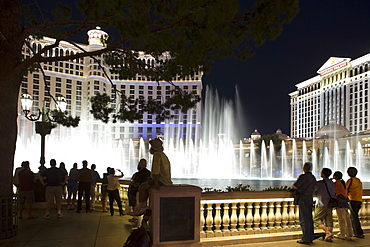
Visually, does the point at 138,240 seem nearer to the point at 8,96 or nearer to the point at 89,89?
the point at 8,96

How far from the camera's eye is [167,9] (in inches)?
307

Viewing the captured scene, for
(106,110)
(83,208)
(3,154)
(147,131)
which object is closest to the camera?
(3,154)

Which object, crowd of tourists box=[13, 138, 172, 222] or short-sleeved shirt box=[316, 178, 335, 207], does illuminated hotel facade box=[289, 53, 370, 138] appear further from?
crowd of tourists box=[13, 138, 172, 222]

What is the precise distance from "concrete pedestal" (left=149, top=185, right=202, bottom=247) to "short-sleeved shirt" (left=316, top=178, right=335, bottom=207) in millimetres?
3039

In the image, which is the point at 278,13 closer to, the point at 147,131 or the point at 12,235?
the point at 12,235

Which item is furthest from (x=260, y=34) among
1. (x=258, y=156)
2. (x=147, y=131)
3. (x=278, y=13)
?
(x=147, y=131)

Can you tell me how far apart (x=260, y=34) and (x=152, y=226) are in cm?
563

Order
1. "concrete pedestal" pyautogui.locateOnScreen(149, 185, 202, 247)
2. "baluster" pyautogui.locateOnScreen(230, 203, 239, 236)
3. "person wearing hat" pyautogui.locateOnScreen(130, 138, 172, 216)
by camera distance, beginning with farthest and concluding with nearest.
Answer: "baluster" pyautogui.locateOnScreen(230, 203, 239, 236) → "person wearing hat" pyautogui.locateOnScreen(130, 138, 172, 216) → "concrete pedestal" pyautogui.locateOnScreen(149, 185, 202, 247)

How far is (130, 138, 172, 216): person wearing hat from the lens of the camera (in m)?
6.30

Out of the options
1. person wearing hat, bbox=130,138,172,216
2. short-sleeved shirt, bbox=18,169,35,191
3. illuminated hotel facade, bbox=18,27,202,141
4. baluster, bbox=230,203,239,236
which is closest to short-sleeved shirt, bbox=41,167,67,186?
short-sleeved shirt, bbox=18,169,35,191

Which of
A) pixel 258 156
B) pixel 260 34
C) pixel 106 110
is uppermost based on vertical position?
pixel 260 34

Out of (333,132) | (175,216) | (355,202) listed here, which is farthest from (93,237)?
(333,132)

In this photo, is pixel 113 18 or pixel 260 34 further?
pixel 260 34

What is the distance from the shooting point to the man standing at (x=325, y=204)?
7.46 metres
